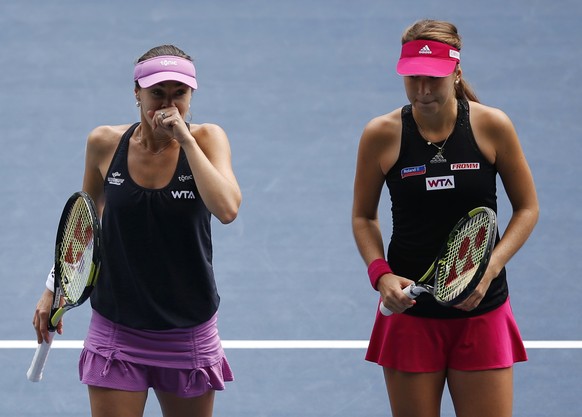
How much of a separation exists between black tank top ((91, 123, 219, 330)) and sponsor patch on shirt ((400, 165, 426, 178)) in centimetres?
75

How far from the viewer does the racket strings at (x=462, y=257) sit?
4.17 meters

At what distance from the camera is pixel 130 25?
393 inches

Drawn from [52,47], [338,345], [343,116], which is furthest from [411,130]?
[52,47]

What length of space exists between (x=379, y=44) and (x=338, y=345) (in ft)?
12.0

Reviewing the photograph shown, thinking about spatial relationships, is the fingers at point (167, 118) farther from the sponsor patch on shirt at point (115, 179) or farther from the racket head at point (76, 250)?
the racket head at point (76, 250)

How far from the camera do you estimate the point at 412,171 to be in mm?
4402

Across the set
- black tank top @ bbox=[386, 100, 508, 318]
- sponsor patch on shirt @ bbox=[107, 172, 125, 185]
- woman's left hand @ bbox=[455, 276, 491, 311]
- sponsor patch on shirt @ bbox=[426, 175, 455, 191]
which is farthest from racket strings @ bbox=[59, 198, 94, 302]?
woman's left hand @ bbox=[455, 276, 491, 311]

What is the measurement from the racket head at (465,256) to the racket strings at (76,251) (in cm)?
127

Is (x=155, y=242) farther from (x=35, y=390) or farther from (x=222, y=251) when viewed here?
(x=222, y=251)

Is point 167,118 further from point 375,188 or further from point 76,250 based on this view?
point 375,188

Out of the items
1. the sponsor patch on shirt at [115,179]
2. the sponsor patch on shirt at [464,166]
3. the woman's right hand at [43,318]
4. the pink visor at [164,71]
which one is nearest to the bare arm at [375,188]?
the sponsor patch on shirt at [464,166]

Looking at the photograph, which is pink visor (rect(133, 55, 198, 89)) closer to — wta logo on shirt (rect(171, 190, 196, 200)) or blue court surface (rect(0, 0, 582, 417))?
wta logo on shirt (rect(171, 190, 196, 200))

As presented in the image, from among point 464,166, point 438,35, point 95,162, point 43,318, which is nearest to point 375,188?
point 464,166

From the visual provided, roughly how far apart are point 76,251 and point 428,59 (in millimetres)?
1497
